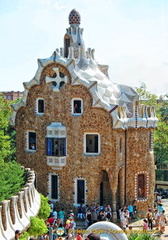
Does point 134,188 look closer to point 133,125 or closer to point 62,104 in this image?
point 133,125

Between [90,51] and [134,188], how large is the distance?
897 centimetres

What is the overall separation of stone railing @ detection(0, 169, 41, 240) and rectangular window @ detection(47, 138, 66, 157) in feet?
22.7

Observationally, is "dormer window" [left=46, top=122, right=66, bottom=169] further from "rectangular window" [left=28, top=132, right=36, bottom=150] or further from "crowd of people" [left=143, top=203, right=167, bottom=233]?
"crowd of people" [left=143, top=203, right=167, bottom=233]

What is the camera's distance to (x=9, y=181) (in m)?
16.5

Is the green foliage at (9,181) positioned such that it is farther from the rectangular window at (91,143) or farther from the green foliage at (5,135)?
the green foliage at (5,135)

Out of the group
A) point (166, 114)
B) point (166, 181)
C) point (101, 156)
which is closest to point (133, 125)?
point (101, 156)

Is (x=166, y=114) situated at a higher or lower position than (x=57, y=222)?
higher

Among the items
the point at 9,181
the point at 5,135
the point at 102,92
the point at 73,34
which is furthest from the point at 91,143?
the point at 5,135

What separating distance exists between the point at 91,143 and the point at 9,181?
8918 mm

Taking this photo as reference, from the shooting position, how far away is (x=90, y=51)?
27094 mm

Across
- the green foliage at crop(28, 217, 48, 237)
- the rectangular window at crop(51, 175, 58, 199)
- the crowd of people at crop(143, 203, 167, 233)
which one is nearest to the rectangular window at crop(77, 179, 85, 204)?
the rectangular window at crop(51, 175, 58, 199)

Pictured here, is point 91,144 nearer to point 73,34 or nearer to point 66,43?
point 66,43

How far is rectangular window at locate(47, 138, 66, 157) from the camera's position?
2445 centimetres

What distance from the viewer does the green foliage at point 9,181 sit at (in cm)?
1470
